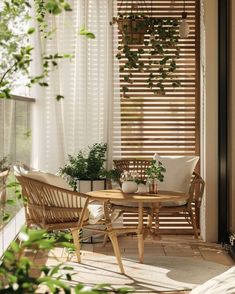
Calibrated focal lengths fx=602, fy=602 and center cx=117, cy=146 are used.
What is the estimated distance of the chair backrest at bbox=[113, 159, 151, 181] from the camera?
7.06 m

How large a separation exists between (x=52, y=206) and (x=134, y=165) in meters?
2.20

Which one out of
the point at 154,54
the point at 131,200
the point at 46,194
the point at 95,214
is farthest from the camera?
the point at 154,54

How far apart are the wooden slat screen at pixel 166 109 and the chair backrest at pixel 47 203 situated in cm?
224

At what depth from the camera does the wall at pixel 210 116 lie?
665 centimetres

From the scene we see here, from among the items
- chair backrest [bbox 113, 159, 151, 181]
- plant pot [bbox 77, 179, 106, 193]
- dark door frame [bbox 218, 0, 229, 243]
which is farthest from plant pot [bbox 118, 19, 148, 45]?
plant pot [bbox 77, 179, 106, 193]

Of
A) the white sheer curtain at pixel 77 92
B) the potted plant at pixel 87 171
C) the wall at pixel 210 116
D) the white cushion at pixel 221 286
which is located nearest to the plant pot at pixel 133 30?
the white sheer curtain at pixel 77 92

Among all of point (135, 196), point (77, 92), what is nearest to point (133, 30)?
→ point (77, 92)

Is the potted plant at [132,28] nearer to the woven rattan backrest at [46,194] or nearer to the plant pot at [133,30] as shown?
the plant pot at [133,30]

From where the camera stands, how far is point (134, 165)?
7129 mm

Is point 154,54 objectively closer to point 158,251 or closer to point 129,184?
point 129,184

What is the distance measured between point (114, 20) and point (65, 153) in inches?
64.7

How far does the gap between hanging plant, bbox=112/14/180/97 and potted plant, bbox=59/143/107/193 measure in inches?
35.2

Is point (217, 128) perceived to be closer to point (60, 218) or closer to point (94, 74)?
point (94, 74)

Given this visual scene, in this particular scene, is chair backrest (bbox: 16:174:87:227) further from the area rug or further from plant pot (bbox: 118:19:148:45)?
plant pot (bbox: 118:19:148:45)
